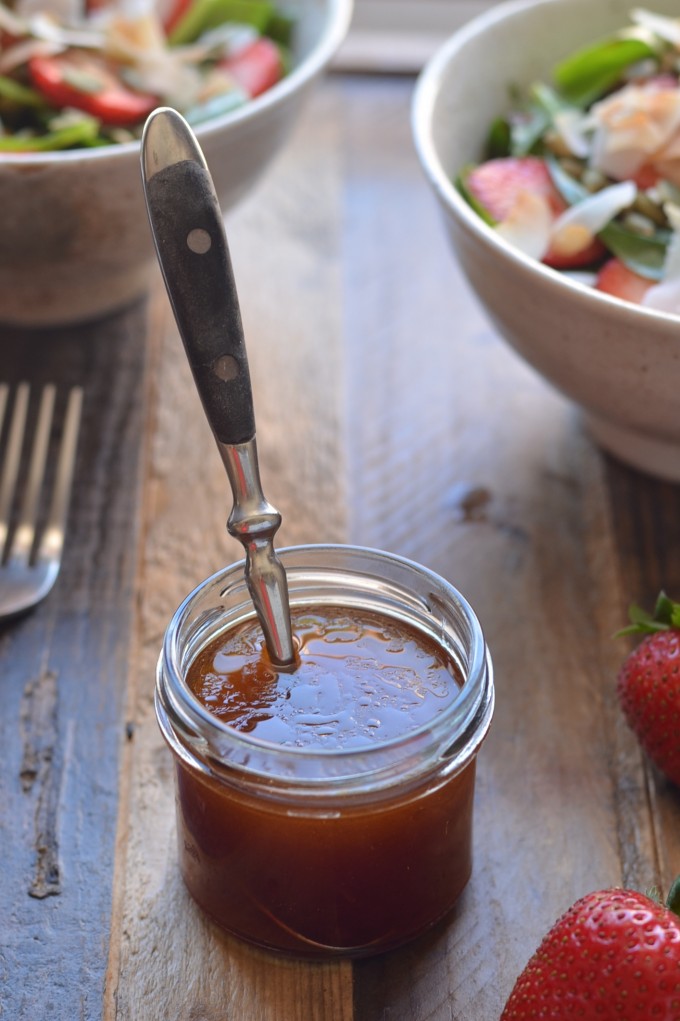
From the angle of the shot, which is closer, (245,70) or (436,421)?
(436,421)

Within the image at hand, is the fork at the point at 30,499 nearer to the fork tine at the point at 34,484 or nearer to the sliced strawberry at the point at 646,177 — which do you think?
the fork tine at the point at 34,484

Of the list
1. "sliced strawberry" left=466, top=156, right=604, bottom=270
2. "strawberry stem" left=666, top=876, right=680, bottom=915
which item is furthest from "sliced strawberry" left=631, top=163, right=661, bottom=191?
"strawberry stem" left=666, top=876, right=680, bottom=915

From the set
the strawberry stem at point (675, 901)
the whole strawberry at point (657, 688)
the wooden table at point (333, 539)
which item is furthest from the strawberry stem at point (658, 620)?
the strawberry stem at point (675, 901)

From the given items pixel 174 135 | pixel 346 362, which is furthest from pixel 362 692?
pixel 346 362

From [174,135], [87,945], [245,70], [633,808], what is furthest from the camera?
[245,70]

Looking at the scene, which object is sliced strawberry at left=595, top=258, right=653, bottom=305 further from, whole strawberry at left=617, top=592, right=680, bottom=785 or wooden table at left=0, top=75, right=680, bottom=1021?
whole strawberry at left=617, top=592, right=680, bottom=785

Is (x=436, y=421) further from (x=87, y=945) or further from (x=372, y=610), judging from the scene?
(x=87, y=945)

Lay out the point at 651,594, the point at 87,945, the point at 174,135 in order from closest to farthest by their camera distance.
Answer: the point at 174,135
the point at 87,945
the point at 651,594
